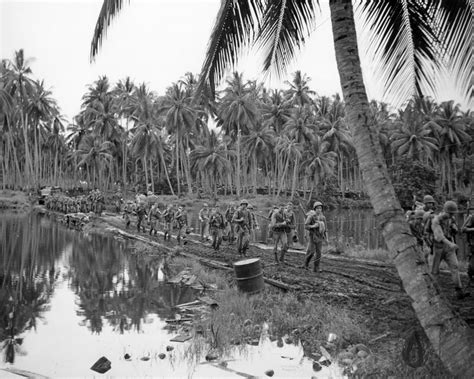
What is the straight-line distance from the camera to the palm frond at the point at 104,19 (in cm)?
636

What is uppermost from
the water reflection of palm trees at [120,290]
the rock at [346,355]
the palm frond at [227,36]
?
the palm frond at [227,36]

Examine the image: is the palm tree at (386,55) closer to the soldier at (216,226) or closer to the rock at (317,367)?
the rock at (317,367)

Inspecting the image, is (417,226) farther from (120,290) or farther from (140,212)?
(140,212)

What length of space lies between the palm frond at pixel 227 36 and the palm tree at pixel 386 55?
0.04 feet

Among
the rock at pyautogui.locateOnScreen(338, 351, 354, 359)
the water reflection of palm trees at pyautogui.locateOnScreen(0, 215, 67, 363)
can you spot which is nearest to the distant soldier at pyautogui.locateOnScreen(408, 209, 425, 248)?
the rock at pyautogui.locateOnScreen(338, 351, 354, 359)

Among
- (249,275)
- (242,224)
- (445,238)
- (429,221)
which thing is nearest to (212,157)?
(242,224)

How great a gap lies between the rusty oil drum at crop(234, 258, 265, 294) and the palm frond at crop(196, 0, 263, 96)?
15.5 feet

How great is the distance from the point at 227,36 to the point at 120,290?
8926 millimetres

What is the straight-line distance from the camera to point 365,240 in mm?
23984

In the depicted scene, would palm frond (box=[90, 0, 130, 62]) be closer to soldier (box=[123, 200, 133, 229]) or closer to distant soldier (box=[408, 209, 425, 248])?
distant soldier (box=[408, 209, 425, 248])

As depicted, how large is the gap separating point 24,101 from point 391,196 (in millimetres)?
56856

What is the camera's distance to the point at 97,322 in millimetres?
9891

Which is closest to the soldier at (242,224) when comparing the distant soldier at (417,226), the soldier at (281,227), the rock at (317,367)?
the soldier at (281,227)

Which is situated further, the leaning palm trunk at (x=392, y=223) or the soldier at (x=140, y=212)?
the soldier at (x=140, y=212)
